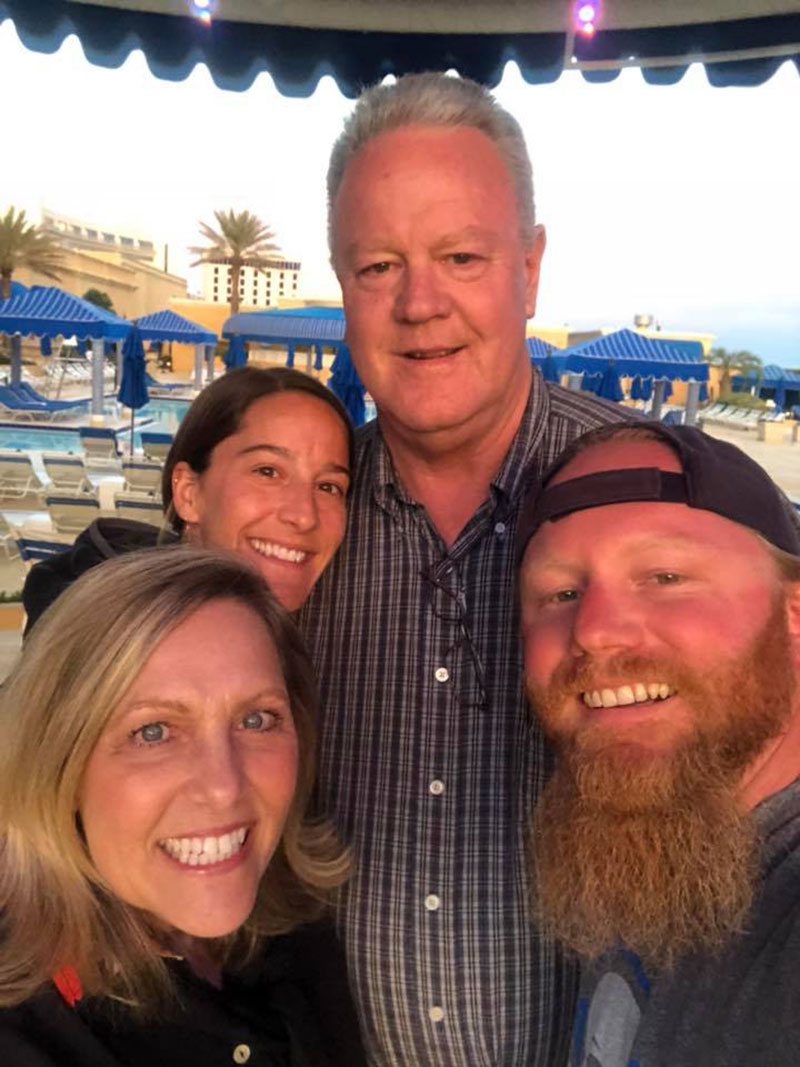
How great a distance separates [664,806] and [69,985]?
0.84 metres

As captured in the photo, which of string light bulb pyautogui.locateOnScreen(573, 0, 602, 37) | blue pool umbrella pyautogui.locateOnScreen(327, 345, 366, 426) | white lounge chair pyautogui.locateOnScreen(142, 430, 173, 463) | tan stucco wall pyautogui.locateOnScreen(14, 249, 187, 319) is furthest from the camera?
tan stucco wall pyautogui.locateOnScreen(14, 249, 187, 319)

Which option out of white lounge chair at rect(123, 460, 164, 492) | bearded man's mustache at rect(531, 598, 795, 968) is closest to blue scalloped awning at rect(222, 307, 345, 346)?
white lounge chair at rect(123, 460, 164, 492)

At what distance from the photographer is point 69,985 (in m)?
1.10

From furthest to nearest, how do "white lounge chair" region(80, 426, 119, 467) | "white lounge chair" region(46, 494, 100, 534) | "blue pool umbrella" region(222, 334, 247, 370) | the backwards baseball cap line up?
"blue pool umbrella" region(222, 334, 247, 370) < "white lounge chair" region(80, 426, 119, 467) < "white lounge chair" region(46, 494, 100, 534) < the backwards baseball cap

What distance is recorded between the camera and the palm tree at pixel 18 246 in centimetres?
2756

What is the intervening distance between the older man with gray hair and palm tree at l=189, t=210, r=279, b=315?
33368mm

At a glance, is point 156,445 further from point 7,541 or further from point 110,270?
point 110,270

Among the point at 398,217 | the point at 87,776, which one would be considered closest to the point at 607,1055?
the point at 87,776

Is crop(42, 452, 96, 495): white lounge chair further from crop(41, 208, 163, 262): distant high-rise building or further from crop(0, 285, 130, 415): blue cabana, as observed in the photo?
crop(41, 208, 163, 262): distant high-rise building

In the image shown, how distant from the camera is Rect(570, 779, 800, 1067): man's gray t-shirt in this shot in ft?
2.79

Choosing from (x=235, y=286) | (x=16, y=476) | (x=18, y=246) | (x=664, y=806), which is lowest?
(x=16, y=476)

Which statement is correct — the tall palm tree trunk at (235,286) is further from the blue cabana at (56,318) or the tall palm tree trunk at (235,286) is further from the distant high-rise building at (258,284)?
the distant high-rise building at (258,284)

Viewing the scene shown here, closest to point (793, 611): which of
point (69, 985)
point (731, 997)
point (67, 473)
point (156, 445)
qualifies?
point (731, 997)

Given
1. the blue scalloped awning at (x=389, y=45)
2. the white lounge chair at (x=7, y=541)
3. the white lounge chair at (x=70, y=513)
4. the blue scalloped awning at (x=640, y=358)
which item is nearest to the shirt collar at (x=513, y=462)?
the blue scalloped awning at (x=389, y=45)
